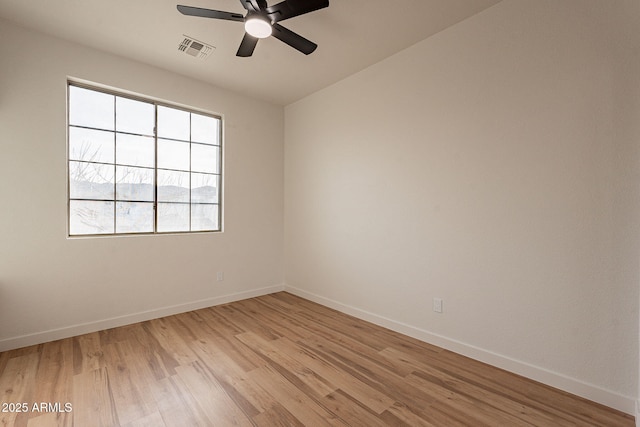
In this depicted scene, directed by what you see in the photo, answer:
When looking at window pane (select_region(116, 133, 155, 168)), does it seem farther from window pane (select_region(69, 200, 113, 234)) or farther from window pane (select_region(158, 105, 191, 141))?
window pane (select_region(69, 200, 113, 234))

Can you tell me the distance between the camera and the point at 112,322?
9.80ft

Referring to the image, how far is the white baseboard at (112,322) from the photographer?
2.54 meters

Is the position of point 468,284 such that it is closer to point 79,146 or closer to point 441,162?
point 441,162

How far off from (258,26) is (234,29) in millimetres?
684

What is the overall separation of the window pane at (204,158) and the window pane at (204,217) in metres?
0.49

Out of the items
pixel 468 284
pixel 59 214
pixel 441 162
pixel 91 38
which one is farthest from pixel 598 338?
pixel 91 38

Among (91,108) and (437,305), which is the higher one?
(91,108)

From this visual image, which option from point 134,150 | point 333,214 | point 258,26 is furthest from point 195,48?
point 333,214

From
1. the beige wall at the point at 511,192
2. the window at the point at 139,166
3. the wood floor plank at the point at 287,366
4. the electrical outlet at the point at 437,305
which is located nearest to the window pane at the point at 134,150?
the window at the point at 139,166

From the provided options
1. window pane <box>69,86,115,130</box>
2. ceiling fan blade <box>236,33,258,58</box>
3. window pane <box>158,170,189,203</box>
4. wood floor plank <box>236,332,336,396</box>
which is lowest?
wood floor plank <box>236,332,336,396</box>

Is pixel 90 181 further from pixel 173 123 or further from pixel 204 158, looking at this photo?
pixel 204 158

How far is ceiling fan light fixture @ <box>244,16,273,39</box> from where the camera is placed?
79.5 inches

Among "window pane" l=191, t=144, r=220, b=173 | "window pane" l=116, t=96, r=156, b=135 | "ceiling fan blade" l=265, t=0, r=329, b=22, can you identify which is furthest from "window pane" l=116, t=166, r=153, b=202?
"ceiling fan blade" l=265, t=0, r=329, b=22

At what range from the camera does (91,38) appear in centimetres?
272
